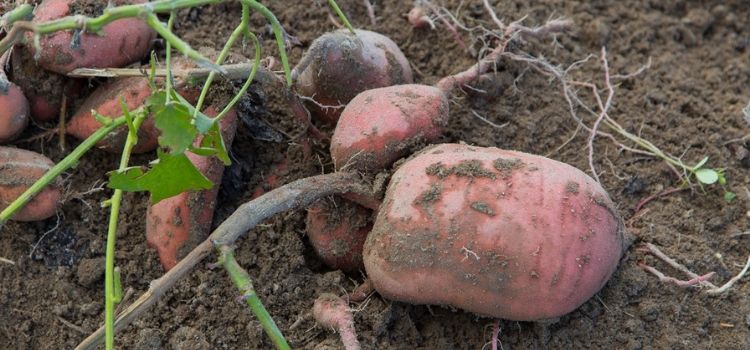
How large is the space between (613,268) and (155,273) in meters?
0.90

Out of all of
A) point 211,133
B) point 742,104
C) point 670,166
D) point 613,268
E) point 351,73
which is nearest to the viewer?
point 211,133

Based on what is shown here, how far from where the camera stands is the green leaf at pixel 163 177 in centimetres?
105

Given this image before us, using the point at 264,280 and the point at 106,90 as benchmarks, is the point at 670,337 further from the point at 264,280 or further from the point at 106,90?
the point at 106,90

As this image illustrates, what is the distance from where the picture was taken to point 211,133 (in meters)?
1.09

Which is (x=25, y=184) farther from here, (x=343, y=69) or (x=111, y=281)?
(x=343, y=69)

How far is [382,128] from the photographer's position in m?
1.33

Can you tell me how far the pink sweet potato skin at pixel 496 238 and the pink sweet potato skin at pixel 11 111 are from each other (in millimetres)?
796

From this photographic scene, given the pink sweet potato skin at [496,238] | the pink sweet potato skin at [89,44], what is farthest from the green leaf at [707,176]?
the pink sweet potato skin at [89,44]

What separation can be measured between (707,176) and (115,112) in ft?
4.30

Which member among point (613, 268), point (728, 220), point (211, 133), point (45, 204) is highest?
point (211, 133)

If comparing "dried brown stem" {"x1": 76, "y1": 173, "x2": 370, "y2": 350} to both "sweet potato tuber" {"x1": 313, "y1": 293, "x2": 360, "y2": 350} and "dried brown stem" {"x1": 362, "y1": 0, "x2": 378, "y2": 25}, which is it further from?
"dried brown stem" {"x1": 362, "y1": 0, "x2": 378, "y2": 25}

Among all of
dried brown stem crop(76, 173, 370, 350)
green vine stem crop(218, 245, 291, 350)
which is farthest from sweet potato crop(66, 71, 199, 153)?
green vine stem crop(218, 245, 291, 350)

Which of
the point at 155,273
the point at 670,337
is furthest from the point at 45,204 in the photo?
the point at 670,337

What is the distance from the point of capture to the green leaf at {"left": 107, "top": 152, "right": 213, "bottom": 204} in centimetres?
105
